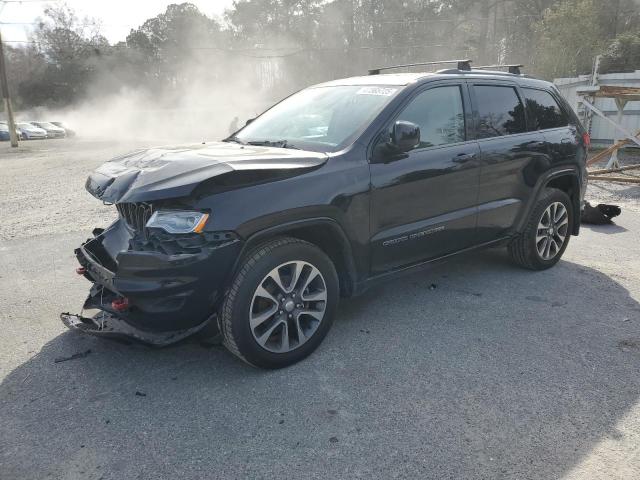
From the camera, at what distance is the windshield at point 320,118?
12.2ft

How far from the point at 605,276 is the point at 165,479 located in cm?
451

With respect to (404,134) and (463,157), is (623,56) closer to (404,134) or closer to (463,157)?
(463,157)

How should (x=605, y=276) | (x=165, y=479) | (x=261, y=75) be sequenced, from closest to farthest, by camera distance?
(x=165, y=479) < (x=605, y=276) < (x=261, y=75)

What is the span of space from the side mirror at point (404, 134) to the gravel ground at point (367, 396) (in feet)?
4.59

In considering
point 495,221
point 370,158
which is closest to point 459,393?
point 370,158

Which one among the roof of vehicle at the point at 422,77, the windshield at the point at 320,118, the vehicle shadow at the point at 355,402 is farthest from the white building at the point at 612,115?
the windshield at the point at 320,118

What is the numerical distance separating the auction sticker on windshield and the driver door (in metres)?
0.16

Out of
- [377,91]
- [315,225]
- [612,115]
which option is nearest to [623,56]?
[612,115]

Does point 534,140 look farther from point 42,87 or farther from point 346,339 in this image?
point 42,87

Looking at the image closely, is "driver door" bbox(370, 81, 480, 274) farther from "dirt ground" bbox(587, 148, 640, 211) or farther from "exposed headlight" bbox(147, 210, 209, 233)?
"dirt ground" bbox(587, 148, 640, 211)

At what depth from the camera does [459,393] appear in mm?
3090

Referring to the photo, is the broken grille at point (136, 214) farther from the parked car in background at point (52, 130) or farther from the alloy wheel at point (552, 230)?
the parked car in background at point (52, 130)

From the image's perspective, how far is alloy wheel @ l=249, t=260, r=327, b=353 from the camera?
126 inches

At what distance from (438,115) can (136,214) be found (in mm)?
2388
